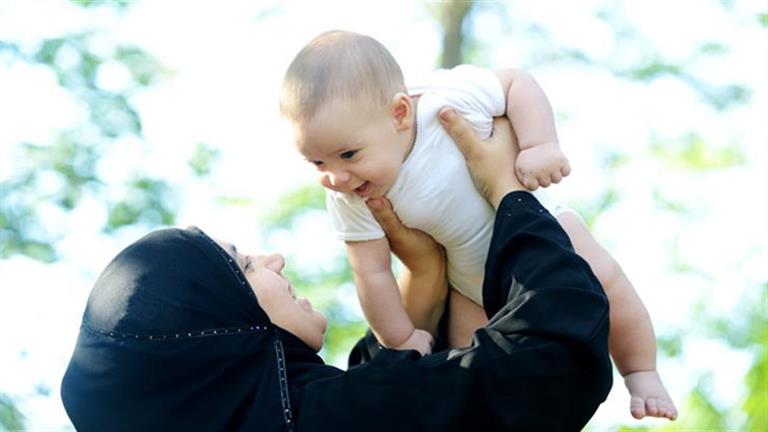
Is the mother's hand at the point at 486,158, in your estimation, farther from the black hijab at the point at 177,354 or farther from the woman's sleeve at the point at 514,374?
the black hijab at the point at 177,354

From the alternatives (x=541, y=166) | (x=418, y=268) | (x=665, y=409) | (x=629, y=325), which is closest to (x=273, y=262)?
(x=418, y=268)

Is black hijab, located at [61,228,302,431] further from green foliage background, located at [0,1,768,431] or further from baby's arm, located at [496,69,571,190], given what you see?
green foliage background, located at [0,1,768,431]

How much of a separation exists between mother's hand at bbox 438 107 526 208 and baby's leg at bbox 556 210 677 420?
0.19 m

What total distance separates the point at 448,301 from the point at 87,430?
3.22 ft

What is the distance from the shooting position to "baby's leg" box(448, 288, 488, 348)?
3590 millimetres

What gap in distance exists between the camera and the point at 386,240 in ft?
11.4

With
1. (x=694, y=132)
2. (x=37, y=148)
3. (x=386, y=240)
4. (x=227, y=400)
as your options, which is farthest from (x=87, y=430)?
(x=694, y=132)

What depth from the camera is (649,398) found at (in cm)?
339

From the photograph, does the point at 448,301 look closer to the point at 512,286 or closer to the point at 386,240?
the point at 386,240

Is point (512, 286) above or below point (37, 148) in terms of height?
above

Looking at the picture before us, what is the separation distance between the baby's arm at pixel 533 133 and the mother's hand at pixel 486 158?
3 cm

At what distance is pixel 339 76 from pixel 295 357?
0.62 meters

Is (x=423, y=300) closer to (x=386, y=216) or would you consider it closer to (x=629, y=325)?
(x=386, y=216)

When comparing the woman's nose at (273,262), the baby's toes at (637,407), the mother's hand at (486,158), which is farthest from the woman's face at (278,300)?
the baby's toes at (637,407)
